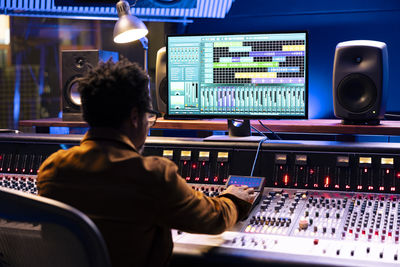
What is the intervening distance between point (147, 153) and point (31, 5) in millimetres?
1909

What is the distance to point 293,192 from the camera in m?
2.04

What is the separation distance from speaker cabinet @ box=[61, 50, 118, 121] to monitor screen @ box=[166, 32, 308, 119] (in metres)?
0.79

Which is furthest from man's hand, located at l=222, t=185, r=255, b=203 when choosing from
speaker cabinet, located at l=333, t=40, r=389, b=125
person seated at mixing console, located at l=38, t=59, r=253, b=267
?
speaker cabinet, located at l=333, t=40, r=389, b=125

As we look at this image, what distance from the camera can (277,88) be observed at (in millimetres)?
2215

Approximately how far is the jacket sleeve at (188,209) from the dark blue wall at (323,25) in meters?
2.84

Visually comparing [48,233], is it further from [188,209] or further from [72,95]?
[72,95]

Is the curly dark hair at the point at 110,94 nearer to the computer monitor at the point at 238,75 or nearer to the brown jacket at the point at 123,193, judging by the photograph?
the brown jacket at the point at 123,193

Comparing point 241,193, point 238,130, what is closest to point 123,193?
point 241,193

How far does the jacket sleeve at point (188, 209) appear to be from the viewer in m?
1.32

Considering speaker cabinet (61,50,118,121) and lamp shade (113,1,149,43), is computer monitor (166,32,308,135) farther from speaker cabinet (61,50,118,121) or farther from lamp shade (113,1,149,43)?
speaker cabinet (61,50,118,121)

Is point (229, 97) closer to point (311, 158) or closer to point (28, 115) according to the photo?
point (311, 158)

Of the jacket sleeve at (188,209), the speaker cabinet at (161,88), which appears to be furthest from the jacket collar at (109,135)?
the speaker cabinet at (161,88)

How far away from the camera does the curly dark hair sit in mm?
1376

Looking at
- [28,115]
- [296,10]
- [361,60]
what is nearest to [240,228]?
[361,60]
